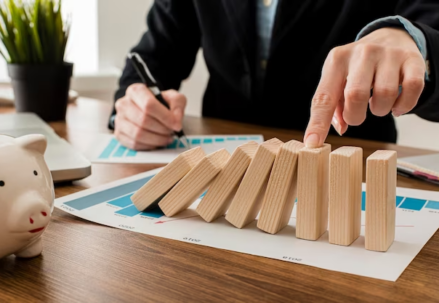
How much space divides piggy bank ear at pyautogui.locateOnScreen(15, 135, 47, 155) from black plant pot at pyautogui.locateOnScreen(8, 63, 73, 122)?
85cm

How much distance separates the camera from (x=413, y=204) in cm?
70

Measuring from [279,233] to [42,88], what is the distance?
0.93m

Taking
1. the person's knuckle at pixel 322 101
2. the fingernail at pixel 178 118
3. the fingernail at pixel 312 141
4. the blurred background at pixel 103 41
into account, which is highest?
the person's knuckle at pixel 322 101

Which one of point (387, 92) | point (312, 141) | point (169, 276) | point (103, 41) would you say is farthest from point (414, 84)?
point (103, 41)

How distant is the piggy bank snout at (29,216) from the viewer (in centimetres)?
47

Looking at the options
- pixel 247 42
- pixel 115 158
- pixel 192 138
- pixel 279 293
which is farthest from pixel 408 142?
pixel 279 293

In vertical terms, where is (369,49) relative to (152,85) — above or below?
above

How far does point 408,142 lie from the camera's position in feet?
6.70

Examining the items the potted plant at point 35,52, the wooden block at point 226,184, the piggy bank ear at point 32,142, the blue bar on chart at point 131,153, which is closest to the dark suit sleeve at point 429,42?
the wooden block at point 226,184

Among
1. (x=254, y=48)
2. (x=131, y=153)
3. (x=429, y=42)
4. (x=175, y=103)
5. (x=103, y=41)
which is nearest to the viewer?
(x=429, y=42)

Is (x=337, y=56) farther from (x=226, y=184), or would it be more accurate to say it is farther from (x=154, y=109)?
(x=154, y=109)

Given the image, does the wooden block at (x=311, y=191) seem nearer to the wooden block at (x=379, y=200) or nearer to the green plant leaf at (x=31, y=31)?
the wooden block at (x=379, y=200)

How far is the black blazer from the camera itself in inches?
50.6

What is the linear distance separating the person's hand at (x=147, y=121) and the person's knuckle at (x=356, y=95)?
52cm
